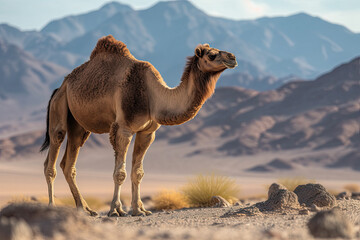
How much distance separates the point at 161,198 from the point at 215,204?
2.42 metres

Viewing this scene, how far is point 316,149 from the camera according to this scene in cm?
6166

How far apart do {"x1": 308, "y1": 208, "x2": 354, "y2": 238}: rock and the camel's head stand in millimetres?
3354

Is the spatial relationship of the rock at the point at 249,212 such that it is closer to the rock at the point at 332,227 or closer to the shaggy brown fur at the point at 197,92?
the shaggy brown fur at the point at 197,92

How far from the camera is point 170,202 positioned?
16.4 metres

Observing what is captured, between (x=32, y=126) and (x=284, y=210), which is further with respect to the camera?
(x=32, y=126)

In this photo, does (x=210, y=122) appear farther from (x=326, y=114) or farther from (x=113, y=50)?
(x=113, y=50)

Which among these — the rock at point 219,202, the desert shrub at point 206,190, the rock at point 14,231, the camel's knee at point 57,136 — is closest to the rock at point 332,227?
the rock at point 14,231

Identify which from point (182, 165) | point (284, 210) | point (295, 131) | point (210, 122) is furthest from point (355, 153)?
point (284, 210)

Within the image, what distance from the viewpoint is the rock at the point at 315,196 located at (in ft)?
37.3

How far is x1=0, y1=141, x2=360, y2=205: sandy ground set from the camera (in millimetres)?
46213

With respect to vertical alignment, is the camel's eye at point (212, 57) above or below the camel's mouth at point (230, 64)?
above

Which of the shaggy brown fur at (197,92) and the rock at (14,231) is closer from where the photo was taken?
the rock at (14,231)

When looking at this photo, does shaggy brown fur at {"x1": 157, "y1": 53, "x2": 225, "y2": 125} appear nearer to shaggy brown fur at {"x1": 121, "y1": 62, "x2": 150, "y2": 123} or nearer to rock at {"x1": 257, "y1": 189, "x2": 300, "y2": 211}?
shaggy brown fur at {"x1": 121, "y1": 62, "x2": 150, "y2": 123}

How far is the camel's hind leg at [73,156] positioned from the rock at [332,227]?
5.85 metres
